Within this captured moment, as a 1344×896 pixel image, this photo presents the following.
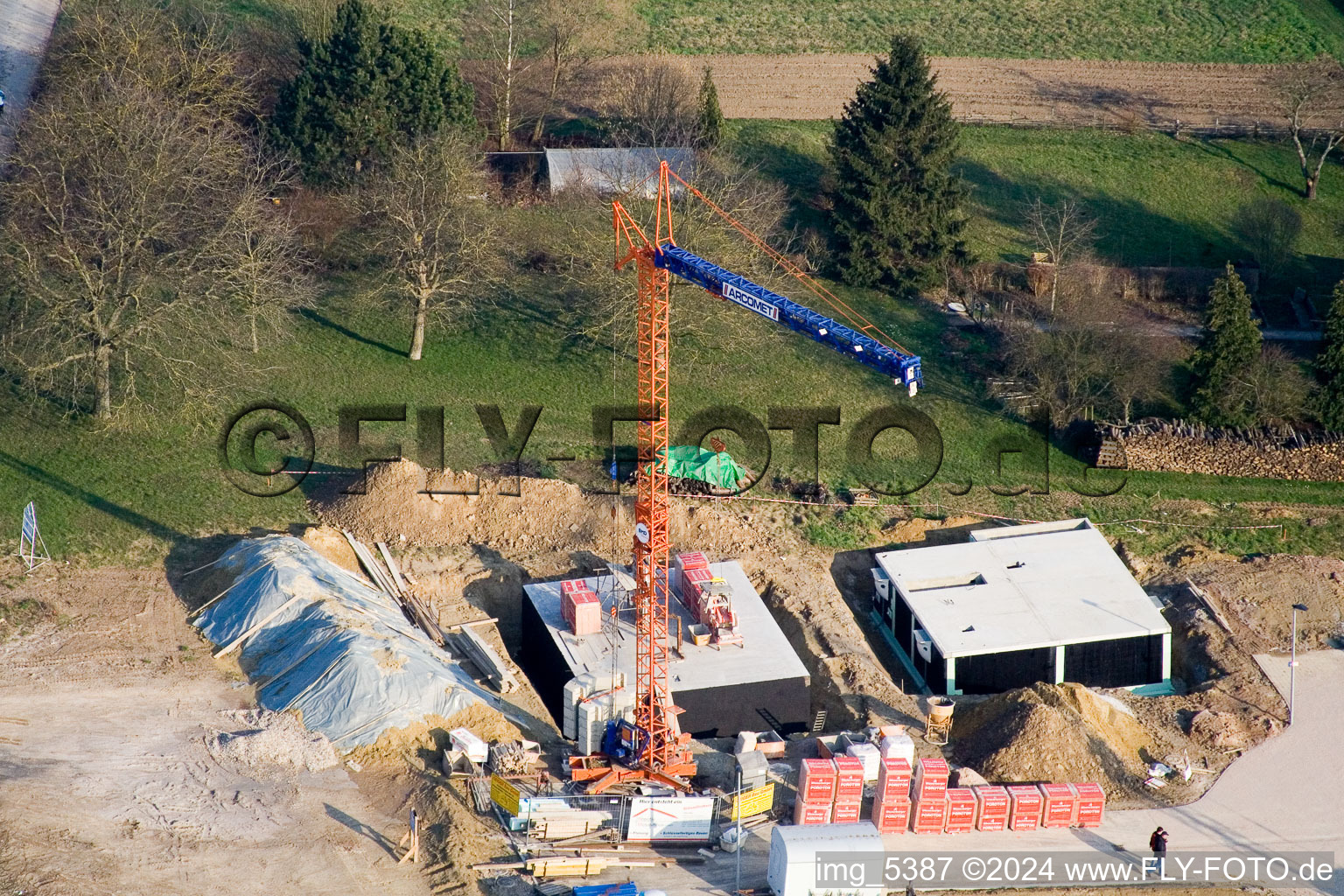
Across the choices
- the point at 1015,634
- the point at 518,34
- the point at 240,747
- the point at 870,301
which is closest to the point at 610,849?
the point at 240,747

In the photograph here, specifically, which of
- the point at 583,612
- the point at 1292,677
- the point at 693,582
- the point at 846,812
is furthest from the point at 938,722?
the point at 1292,677

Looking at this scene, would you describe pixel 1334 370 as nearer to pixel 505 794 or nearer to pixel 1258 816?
pixel 1258 816

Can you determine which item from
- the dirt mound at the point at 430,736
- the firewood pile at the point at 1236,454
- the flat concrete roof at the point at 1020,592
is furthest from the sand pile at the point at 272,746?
the firewood pile at the point at 1236,454

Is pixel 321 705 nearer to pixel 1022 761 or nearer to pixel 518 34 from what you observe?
pixel 1022 761

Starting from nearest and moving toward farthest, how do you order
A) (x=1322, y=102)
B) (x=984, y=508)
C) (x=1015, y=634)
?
(x=1015, y=634), (x=984, y=508), (x=1322, y=102)

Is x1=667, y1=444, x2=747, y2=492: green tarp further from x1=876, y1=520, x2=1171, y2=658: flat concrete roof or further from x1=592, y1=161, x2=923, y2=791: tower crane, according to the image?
x1=592, y1=161, x2=923, y2=791: tower crane

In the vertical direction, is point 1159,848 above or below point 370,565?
below

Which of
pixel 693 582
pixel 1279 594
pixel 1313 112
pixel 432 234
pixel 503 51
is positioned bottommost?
pixel 1279 594
